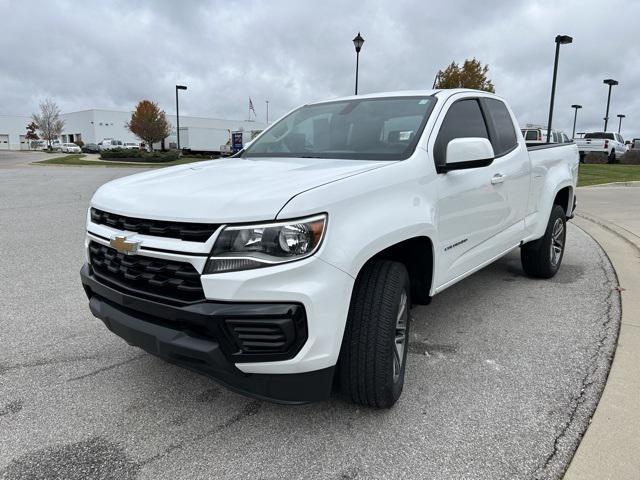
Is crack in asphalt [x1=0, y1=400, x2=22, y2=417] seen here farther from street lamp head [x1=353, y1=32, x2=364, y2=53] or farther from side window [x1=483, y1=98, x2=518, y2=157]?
street lamp head [x1=353, y1=32, x2=364, y2=53]

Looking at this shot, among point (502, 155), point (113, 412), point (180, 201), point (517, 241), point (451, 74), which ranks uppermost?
point (451, 74)

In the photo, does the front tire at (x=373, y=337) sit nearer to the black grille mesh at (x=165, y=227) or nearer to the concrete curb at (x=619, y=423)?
the black grille mesh at (x=165, y=227)

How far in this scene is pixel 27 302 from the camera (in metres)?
4.42

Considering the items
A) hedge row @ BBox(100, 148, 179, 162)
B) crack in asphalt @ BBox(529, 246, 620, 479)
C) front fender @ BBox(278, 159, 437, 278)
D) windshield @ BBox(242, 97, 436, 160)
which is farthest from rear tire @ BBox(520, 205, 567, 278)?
hedge row @ BBox(100, 148, 179, 162)

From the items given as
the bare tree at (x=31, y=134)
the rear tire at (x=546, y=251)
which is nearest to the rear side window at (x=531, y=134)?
the rear tire at (x=546, y=251)

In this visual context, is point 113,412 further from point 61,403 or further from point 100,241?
point 100,241

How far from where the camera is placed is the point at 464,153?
9.61 ft

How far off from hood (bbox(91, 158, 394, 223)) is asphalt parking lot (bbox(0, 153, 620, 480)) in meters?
1.13

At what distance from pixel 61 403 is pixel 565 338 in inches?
136

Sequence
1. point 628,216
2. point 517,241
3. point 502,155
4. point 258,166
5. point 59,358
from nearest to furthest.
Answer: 1. point 258,166
2. point 59,358
3. point 502,155
4. point 517,241
5. point 628,216

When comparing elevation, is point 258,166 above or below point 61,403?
above

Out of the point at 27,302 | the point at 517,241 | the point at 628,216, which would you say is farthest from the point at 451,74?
the point at 27,302

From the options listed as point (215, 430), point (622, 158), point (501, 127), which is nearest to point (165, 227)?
point (215, 430)

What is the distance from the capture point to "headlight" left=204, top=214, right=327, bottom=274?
209cm
